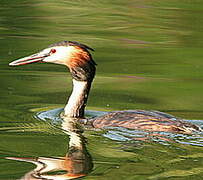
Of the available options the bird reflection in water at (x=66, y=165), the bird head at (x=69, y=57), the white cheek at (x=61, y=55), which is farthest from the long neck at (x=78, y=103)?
the bird reflection in water at (x=66, y=165)

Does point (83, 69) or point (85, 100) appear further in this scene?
point (85, 100)

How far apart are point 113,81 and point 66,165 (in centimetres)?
428

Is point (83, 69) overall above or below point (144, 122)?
above

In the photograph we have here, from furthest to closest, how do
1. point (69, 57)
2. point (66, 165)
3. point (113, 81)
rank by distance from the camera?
point (113, 81) → point (69, 57) → point (66, 165)

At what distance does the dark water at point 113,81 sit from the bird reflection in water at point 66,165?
0.07 meters

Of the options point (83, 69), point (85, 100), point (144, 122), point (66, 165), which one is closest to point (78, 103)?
point (85, 100)

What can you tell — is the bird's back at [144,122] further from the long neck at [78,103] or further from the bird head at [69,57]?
the bird head at [69,57]

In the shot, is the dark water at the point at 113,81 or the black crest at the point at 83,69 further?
the black crest at the point at 83,69

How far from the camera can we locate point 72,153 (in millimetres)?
6930

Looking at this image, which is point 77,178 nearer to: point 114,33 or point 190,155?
point 190,155

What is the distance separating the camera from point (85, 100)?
8789 mm

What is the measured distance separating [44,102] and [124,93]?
1.28 metres

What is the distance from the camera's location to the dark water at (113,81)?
21.7 feet

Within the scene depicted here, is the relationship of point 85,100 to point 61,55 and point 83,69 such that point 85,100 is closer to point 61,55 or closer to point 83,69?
point 83,69
